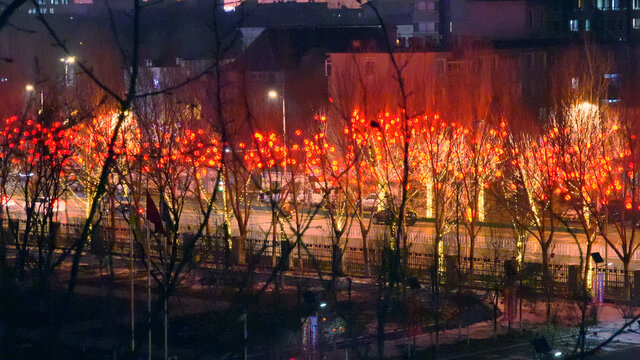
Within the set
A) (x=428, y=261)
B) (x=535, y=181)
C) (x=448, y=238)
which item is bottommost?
(x=428, y=261)

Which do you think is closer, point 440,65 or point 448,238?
point 448,238

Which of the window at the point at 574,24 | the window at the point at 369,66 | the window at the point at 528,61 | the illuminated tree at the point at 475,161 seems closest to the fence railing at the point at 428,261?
the illuminated tree at the point at 475,161

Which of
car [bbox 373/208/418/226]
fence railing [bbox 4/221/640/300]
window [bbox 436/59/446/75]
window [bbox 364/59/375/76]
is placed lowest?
fence railing [bbox 4/221/640/300]

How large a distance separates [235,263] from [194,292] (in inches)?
77.7

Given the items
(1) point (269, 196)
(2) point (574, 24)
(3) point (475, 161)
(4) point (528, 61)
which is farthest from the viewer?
(2) point (574, 24)

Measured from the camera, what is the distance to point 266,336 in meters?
14.2

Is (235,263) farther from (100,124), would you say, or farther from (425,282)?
(100,124)

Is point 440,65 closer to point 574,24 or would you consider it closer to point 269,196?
point 574,24

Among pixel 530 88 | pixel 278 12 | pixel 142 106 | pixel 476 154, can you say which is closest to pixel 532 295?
pixel 476 154

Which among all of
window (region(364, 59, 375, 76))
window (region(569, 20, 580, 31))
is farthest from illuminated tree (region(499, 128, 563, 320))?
window (region(569, 20, 580, 31))

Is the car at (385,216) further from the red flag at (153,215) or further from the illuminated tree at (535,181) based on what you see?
the red flag at (153,215)

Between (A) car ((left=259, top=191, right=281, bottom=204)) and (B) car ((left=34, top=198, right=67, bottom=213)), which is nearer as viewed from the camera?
(A) car ((left=259, top=191, right=281, bottom=204))

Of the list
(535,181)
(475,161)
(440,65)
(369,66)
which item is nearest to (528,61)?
(440,65)

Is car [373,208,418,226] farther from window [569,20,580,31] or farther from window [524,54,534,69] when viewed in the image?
window [569,20,580,31]
